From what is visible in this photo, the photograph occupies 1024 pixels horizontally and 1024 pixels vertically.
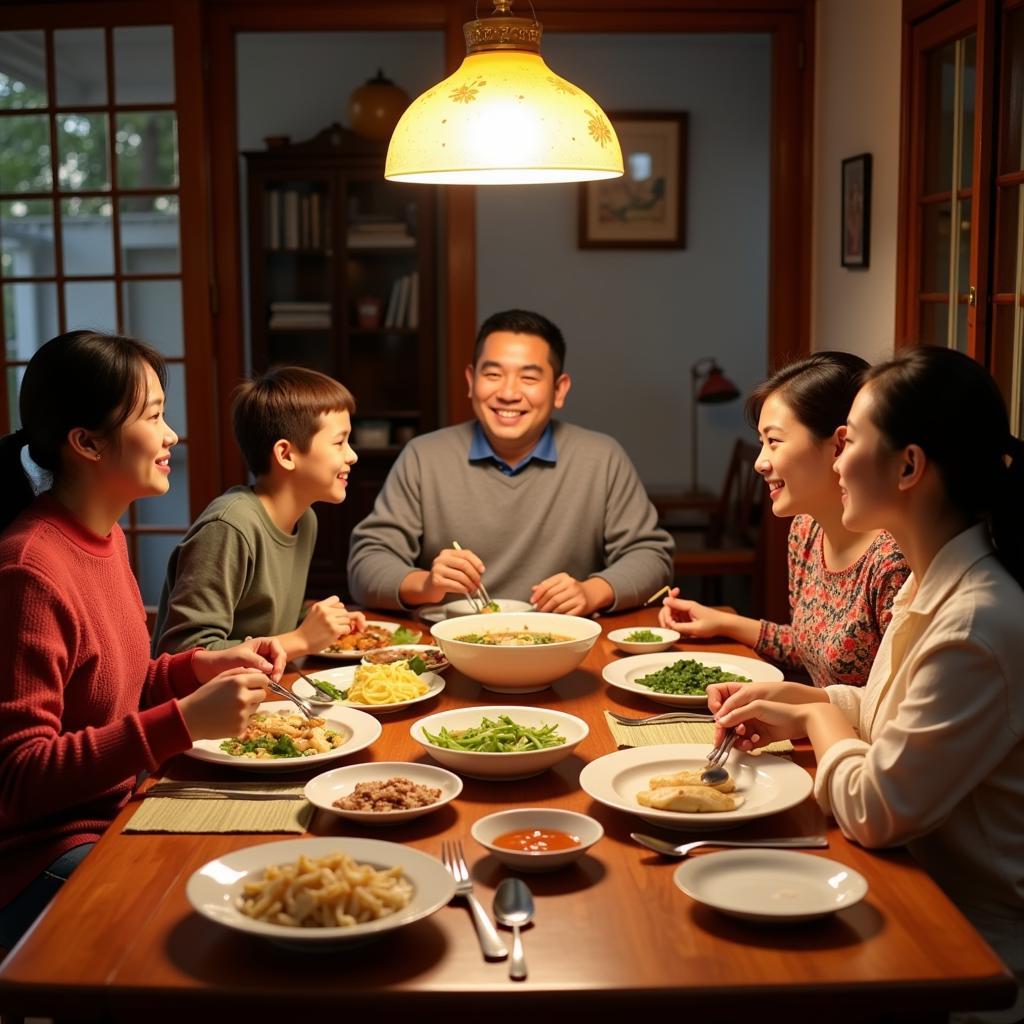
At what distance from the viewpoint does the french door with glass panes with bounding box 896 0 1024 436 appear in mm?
2760

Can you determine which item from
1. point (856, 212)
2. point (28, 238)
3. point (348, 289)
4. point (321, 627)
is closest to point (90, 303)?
point (28, 238)

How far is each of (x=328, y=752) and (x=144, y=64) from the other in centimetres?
325

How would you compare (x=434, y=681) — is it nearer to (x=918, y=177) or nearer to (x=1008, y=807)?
(x=1008, y=807)

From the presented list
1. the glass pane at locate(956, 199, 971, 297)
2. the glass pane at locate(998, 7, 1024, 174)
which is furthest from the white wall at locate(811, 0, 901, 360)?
the glass pane at locate(998, 7, 1024, 174)

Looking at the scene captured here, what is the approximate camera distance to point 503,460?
3.16 meters

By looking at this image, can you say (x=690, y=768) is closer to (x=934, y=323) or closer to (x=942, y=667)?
(x=942, y=667)

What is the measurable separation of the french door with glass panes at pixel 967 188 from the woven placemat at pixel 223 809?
187 centimetres

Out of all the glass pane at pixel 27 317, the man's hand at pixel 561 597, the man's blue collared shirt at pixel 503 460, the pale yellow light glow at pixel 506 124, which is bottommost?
the man's hand at pixel 561 597

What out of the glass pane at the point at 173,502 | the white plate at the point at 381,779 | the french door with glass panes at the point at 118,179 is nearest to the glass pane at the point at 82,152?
the french door with glass panes at the point at 118,179

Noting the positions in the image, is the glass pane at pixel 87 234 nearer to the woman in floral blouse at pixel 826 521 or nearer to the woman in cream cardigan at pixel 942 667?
the woman in floral blouse at pixel 826 521

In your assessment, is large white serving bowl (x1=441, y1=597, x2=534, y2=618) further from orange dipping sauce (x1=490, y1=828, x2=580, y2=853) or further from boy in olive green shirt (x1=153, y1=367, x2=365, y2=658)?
orange dipping sauce (x1=490, y1=828, x2=580, y2=853)

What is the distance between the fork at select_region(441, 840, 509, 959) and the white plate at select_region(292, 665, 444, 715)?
0.50 meters

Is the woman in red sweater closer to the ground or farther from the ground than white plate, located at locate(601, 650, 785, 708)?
farther from the ground

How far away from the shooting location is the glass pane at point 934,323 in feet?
10.3
